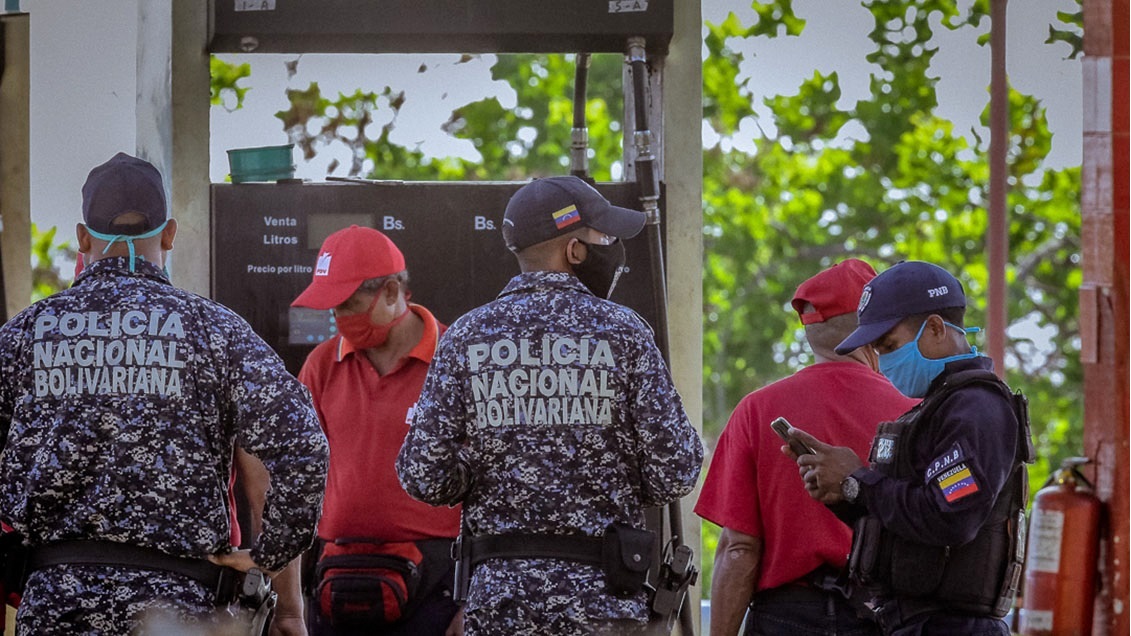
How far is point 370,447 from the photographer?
14.1ft

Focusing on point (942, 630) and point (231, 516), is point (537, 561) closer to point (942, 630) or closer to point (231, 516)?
point (231, 516)

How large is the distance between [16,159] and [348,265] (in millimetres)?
1544

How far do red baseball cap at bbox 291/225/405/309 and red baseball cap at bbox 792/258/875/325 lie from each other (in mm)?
1223

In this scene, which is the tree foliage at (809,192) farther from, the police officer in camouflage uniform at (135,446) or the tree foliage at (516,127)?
the police officer in camouflage uniform at (135,446)

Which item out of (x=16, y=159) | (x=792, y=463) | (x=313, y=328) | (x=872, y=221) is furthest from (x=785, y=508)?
(x=872, y=221)

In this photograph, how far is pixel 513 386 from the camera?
3.53 m

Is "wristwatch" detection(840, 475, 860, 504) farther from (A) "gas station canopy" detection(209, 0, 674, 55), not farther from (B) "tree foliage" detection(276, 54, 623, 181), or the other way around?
(B) "tree foliage" detection(276, 54, 623, 181)

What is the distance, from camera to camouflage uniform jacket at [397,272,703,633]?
352 cm

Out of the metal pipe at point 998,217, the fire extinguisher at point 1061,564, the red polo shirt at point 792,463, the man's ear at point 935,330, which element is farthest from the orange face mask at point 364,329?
the metal pipe at point 998,217

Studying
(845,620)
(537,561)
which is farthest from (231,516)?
(845,620)

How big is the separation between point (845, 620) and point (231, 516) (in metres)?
1.62

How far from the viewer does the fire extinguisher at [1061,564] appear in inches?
291

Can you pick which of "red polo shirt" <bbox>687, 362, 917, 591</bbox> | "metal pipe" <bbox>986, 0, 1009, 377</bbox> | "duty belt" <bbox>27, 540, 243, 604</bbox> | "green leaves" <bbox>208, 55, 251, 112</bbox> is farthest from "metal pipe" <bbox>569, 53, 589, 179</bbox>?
"green leaves" <bbox>208, 55, 251, 112</bbox>

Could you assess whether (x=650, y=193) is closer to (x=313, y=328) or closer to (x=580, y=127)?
(x=580, y=127)
